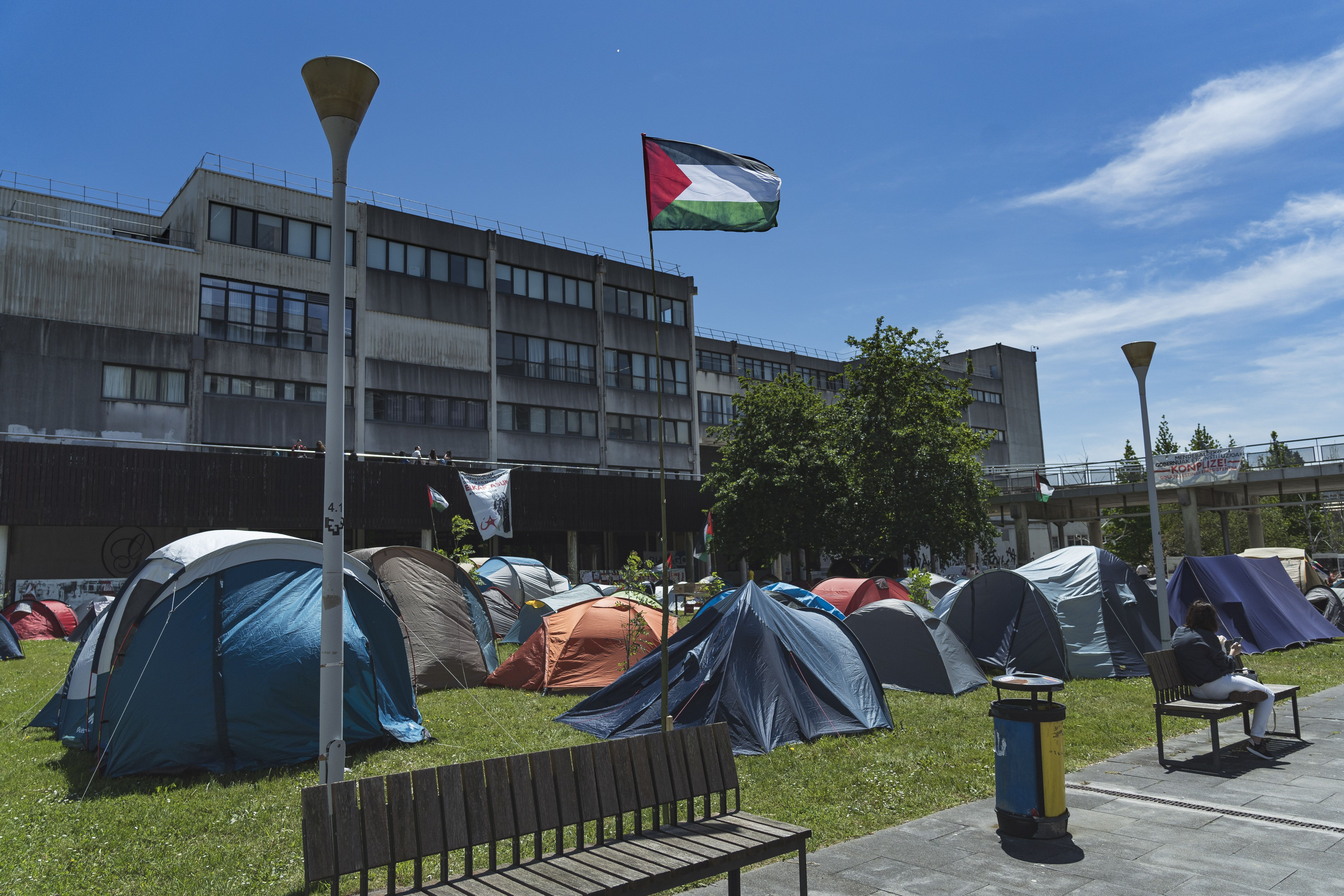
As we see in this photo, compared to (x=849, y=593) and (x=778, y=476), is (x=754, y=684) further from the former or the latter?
(x=778, y=476)

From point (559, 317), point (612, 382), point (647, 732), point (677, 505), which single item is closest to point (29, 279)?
point (559, 317)

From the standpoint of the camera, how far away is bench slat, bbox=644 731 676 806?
4969 millimetres

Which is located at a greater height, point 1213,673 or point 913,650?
point 1213,673

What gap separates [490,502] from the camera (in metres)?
26.2

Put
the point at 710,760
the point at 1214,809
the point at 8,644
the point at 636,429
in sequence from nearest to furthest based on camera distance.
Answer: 1. the point at 710,760
2. the point at 1214,809
3. the point at 8,644
4. the point at 636,429

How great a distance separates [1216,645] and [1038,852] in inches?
184

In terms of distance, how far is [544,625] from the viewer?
48.9 ft

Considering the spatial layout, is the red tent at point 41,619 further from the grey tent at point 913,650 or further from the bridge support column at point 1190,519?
the bridge support column at point 1190,519

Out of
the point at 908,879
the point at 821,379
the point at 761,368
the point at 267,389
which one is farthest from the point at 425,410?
the point at 908,879

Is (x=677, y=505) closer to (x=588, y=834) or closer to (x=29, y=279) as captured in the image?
(x=29, y=279)

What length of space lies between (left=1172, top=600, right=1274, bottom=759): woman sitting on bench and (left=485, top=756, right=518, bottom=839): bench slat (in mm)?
7874

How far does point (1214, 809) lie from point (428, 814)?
6304 mm

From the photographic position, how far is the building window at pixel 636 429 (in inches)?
1768

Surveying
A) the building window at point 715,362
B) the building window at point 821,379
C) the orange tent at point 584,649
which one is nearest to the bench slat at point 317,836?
the orange tent at point 584,649
